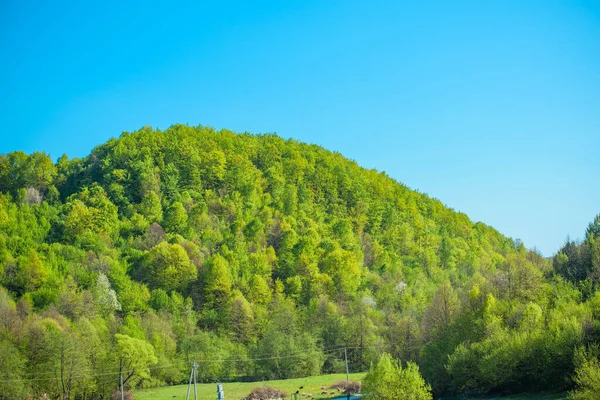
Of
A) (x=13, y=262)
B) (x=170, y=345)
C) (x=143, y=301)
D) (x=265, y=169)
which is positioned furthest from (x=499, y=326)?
(x=265, y=169)

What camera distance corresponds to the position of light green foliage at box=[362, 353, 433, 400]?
2066 inches

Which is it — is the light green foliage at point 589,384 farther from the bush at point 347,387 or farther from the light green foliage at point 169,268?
the light green foliage at point 169,268

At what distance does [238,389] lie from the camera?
271 feet

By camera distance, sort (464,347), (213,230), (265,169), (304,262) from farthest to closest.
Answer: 1. (265,169)
2. (213,230)
3. (304,262)
4. (464,347)

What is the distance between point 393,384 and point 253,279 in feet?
244

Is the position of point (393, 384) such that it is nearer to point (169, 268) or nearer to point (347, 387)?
point (347, 387)

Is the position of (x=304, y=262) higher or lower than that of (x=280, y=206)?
lower

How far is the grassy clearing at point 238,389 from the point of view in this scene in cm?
7769

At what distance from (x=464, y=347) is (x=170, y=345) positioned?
4855cm

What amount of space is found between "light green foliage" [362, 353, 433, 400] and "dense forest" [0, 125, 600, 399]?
9.39m

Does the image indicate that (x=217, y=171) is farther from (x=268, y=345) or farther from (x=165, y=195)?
(x=268, y=345)

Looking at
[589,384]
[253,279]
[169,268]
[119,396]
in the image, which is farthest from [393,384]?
[169,268]

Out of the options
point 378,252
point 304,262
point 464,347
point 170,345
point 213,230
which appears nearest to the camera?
point 464,347

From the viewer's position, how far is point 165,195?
15512 centimetres
